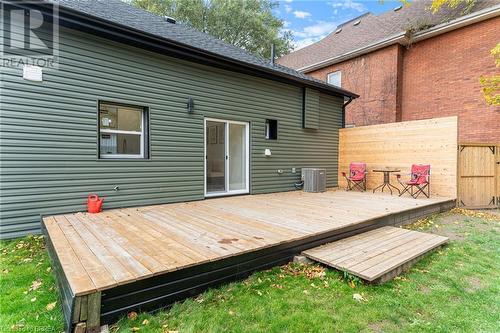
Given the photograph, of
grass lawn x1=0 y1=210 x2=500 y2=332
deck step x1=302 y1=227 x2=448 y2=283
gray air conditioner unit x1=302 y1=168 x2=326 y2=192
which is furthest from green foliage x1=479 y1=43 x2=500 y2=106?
grass lawn x1=0 y1=210 x2=500 y2=332

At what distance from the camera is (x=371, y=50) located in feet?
36.3

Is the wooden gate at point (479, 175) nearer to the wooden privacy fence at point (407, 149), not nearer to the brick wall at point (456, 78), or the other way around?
the wooden privacy fence at point (407, 149)

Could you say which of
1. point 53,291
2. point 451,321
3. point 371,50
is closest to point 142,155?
point 53,291

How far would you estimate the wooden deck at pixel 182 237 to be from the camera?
2172mm

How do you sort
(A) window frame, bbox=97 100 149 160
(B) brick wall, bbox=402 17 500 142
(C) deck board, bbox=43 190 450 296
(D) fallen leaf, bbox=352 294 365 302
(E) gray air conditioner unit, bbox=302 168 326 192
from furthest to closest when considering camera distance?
(B) brick wall, bbox=402 17 500 142 → (E) gray air conditioner unit, bbox=302 168 326 192 → (A) window frame, bbox=97 100 149 160 → (D) fallen leaf, bbox=352 294 365 302 → (C) deck board, bbox=43 190 450 296

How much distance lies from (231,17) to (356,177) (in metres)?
13.4

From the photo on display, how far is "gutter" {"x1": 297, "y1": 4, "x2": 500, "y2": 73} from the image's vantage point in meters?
8.30

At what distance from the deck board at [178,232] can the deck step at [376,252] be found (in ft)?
0.17

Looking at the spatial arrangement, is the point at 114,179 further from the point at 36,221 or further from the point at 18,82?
the point at 18,82

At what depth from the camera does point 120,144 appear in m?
5.14

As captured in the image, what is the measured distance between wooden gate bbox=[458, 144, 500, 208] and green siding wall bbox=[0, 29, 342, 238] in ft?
16.4

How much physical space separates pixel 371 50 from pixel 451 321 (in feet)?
36.6

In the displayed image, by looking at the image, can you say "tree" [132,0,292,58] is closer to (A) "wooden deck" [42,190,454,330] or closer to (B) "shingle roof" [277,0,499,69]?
(B) "shingle roof" [277,0,499,69]

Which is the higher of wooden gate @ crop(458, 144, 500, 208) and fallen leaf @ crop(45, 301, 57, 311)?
wooden gate @ crop(458, 144, 500, 208)
